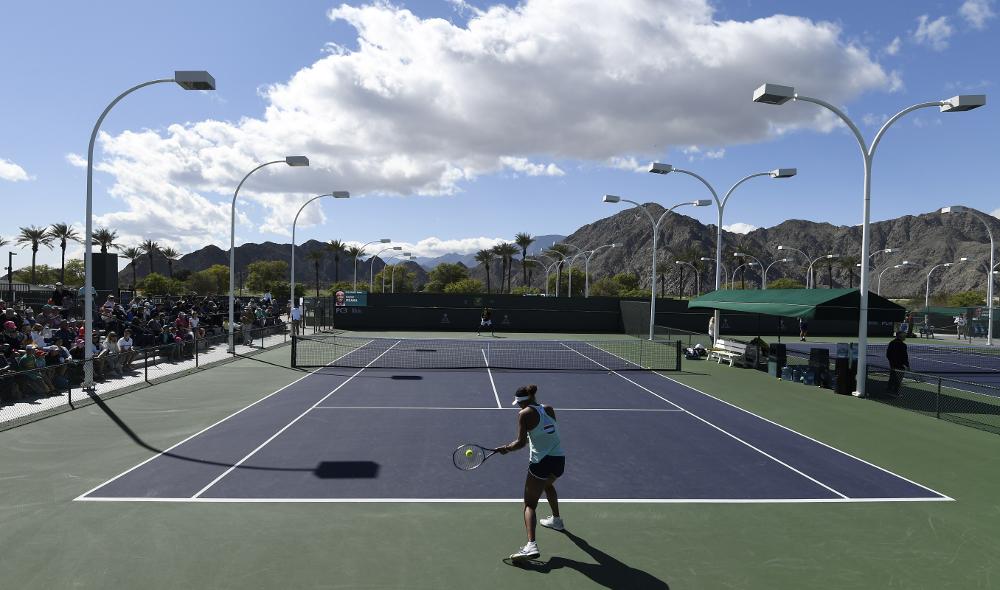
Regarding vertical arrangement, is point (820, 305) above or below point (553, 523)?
above

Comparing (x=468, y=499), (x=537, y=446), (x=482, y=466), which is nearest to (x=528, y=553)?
(x=537, y=446)

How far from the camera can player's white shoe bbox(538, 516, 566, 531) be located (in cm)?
779

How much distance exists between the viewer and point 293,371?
22.5m

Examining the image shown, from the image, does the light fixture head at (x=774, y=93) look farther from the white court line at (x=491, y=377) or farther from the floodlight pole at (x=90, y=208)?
the floodlight pole at (x=90, y=208)

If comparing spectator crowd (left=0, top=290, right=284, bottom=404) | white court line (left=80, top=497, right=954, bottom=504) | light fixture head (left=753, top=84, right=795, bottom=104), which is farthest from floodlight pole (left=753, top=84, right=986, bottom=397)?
spectator crowd (left=0, top=290, right=284, bottom=404)

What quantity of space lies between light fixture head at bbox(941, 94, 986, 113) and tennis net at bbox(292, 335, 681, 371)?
37.6 ft

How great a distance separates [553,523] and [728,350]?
21.3m

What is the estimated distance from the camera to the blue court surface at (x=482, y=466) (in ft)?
30.2

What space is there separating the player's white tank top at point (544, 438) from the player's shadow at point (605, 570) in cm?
113

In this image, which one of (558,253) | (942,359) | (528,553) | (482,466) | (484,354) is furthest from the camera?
(558,253)

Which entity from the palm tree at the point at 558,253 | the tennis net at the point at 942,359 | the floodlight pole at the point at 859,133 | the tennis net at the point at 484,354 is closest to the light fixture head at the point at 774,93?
the floodlight pole at the point at 859,133

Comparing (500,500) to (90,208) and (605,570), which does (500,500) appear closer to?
(605,570)

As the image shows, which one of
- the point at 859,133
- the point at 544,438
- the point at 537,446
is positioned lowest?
the point at 537,446

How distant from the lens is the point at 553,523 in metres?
7.81
